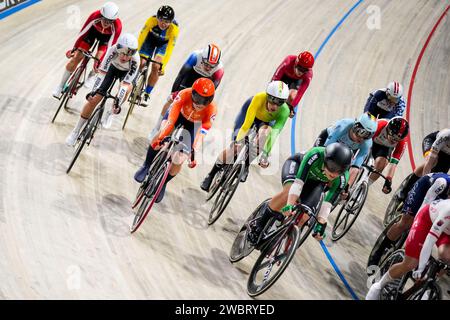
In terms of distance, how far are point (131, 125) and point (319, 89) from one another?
4.16 m

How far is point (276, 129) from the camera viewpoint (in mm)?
8242

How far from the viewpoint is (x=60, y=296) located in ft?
21.3

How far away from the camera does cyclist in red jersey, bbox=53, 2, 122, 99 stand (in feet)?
31.0

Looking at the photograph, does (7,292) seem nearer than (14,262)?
Yes

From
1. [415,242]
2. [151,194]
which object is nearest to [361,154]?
[415,242]

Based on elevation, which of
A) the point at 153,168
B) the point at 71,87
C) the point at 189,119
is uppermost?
the point at 189,119

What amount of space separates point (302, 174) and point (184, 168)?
10.0 ft

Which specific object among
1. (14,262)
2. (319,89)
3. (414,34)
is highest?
(414,34)

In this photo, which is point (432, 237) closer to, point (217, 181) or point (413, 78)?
point (217, 181)

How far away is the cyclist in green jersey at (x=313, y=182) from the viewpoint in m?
6.80

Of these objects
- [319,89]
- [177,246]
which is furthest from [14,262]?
[319,89]

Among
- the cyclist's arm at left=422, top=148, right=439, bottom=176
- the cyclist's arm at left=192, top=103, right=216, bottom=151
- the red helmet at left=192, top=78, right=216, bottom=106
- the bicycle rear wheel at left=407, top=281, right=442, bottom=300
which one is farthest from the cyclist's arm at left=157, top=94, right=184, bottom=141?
the cyclist's arm at left=422, top=148, right=439, bottom=176

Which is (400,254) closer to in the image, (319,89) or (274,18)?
(319,89)

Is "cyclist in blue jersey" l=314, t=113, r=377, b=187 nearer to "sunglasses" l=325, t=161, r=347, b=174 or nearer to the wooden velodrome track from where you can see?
"sunglasses" l=325, t=161, r=347, b=174
